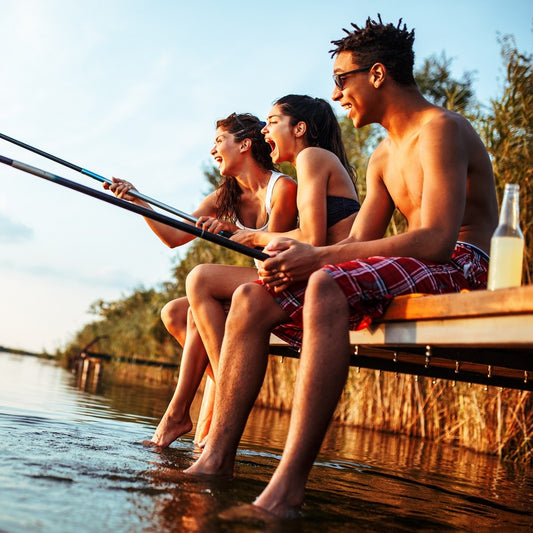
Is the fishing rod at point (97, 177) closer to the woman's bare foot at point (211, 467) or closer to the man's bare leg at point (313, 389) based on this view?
the woman's bare foot at point (211, 467)

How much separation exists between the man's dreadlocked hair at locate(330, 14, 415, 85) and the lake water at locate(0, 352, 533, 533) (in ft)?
4.42

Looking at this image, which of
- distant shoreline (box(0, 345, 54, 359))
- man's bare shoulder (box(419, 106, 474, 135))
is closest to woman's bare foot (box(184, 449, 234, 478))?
man's bare shoulder (box(419, 106, 474, 135))

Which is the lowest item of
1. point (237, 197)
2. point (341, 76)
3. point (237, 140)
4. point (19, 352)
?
point (19, 352)

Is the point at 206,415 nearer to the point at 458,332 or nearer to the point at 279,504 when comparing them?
the point at 279,504

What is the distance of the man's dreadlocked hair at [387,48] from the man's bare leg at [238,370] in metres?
0.83

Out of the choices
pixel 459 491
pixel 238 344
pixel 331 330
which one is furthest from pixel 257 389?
pixel 459 491

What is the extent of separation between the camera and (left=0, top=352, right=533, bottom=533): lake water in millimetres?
1422

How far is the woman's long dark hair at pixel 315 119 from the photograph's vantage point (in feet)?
10.6

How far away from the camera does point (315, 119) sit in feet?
10.6

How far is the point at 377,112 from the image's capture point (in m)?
2.35

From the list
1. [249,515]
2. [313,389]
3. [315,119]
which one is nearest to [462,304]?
[313,389]

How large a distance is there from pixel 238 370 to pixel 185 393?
3.08 feet

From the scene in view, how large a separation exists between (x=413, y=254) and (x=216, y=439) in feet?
2.51

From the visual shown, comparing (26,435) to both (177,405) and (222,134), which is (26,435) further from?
(222,134)
